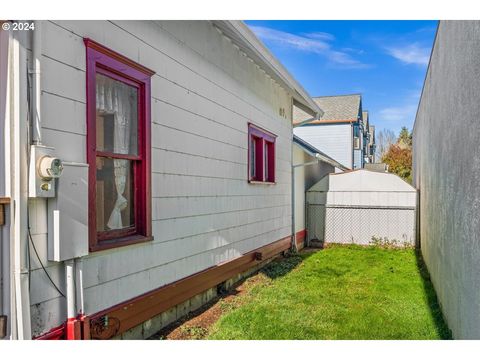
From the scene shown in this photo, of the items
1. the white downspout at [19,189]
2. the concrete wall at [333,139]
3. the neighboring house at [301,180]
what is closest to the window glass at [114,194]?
the white downspout at [19,189]

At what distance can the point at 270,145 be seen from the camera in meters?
8.12

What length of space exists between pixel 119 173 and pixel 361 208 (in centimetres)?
831

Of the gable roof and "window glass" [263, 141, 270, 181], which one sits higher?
the gable roof

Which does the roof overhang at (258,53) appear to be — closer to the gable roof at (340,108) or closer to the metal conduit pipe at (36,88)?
the metal conduit pipe at (36,88)

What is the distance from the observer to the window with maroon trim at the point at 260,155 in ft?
22.6

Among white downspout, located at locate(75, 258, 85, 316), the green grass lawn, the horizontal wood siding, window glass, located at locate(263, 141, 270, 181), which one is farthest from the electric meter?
window glass, located at locate(263, 141, 270, 181)

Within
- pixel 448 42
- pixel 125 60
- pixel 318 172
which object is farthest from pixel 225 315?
pixel 318 172

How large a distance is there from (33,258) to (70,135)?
909 mm

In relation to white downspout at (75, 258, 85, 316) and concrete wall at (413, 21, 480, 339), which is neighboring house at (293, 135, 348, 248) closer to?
concrete wall at (413, 21, 480, 339)

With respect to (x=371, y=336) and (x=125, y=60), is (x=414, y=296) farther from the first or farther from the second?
(x=125, y=60)

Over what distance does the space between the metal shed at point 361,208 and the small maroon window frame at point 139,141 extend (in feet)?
25.6

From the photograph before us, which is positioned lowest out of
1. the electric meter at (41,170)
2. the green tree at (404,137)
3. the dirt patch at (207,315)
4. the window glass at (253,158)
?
the dirt patch at (207,315)

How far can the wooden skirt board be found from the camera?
10.3 ft

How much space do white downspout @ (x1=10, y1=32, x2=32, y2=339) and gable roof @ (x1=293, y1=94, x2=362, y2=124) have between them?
19.6m
